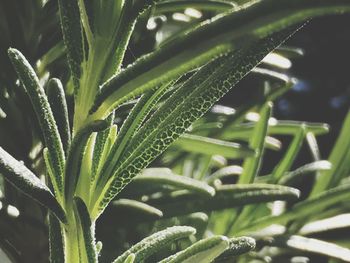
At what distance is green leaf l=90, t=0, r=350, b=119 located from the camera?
296 mm

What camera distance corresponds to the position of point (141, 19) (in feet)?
2.15

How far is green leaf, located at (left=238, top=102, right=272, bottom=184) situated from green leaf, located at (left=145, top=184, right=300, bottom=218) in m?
0.13

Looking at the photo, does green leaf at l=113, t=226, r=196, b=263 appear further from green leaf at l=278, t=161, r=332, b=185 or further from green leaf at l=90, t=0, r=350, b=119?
green leaf at l=278, t=161, r=332, b=185

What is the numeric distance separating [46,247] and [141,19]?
0.84ft

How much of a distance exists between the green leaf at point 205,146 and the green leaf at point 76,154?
1.09 feet

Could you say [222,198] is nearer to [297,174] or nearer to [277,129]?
[297,174]

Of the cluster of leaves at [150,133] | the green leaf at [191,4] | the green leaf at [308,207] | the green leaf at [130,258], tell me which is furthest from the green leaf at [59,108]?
the green leaf at [308,207]

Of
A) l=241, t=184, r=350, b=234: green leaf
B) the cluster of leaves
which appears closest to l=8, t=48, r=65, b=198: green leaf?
the cluster of leaves

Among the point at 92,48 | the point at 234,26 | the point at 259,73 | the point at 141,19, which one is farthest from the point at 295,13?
the point at 259,73

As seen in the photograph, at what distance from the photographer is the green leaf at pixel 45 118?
43 cm

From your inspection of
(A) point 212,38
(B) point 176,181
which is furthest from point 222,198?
(A) point 212,38

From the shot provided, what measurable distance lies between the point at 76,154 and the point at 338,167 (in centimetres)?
60

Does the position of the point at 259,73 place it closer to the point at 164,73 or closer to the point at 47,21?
the point at 47,21

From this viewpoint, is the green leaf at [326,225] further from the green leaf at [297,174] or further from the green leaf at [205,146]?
the green leaf at [205,146]
